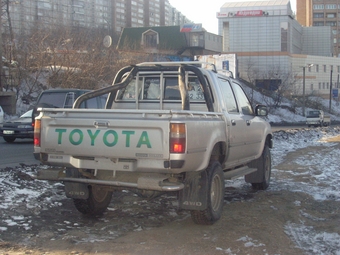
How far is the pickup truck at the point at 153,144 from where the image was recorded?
534 centimetres

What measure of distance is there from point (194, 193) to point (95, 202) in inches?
62.8

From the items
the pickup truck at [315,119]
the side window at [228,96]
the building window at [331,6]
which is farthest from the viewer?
the building window at [331,6]

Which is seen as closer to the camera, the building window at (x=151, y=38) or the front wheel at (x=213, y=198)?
the front wheel at (x=213, y=198)

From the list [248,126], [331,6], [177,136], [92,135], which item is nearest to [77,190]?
[92,135]

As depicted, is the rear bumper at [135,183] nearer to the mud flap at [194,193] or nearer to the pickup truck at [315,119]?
the mud flap at [194,193]

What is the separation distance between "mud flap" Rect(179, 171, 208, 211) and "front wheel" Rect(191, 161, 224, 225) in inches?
4.9

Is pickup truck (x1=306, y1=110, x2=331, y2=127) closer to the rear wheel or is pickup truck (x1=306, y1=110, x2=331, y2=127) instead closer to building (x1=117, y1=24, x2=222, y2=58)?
building (x1=117, y1=24, x2=222, y2=58)

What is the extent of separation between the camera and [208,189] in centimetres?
588

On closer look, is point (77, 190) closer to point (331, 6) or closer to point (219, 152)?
point (219, 152)

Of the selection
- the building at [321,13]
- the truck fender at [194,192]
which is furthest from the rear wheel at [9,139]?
the building at [321,13]

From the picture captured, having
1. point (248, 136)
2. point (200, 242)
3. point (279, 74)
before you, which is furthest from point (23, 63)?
point (279, 74)

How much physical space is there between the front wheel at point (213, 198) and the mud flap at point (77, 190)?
1.44 meters

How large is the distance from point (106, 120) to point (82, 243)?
1.44m

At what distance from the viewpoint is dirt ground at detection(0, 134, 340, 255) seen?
517 cm
